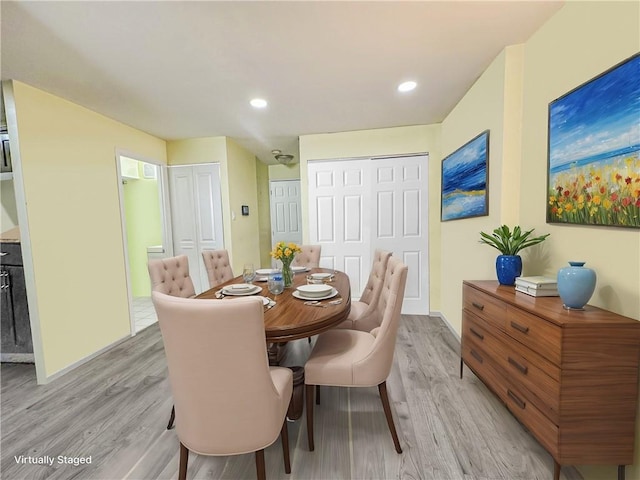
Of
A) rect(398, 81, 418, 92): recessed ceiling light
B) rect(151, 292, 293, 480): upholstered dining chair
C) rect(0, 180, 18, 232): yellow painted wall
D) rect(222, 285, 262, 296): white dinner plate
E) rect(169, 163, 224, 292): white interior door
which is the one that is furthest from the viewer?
rect(169, 163, 224, 292): white interior door

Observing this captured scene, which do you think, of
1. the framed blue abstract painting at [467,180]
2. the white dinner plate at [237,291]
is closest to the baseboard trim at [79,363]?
the white dinner plate at [237,291]

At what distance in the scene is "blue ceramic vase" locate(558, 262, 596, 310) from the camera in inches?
46.4

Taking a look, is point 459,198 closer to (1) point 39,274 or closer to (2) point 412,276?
(2) point 412,276

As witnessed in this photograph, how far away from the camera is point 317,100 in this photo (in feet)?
8.44

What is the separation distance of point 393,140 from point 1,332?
4.47m

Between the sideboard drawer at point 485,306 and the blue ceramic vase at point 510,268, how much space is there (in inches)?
7.7

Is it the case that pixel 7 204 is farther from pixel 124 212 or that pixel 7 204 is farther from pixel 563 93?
pixel 563 93

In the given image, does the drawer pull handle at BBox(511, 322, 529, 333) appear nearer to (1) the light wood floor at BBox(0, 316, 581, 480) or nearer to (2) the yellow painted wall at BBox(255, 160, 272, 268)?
(1) the light wood floor at BBox(0, 316, 581, 480)

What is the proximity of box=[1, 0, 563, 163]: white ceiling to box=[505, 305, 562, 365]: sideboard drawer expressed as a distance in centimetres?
167

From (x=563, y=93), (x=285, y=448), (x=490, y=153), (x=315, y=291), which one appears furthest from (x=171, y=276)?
(x=563, y=93)

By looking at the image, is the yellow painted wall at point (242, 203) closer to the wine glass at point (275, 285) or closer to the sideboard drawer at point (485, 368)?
the wine glass at point (275, 285)

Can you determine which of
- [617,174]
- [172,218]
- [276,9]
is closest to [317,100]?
[276,9]

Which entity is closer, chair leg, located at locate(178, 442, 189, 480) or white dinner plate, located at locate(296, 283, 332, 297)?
chair leg, located at locate(178, 442, 189, 480)

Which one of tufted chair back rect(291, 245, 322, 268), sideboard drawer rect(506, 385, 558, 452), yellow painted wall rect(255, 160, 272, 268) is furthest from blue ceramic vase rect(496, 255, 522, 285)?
yellow painted wall rect(255, 160, 272, 268)
